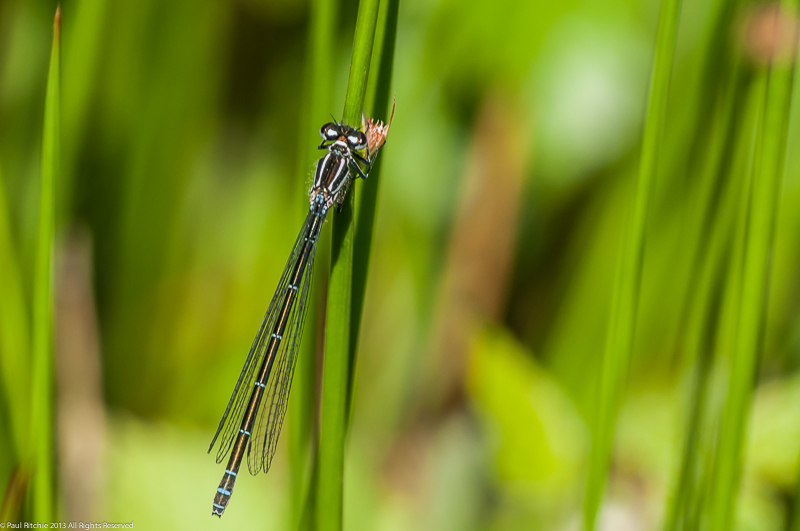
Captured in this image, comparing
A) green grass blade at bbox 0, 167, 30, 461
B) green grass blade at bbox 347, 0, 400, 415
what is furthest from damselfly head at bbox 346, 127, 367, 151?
green grass blade at bbox 0, 167, 30, 461

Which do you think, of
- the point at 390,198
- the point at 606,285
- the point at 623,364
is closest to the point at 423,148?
the point at 390,198

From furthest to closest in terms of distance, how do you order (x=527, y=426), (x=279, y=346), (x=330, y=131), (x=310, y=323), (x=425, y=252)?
(x=425, y=252) < (x=279, y=346) < (x=527, y=426) < (x=330, y=131) < (x=310, y=323)

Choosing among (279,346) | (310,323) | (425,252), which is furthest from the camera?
(425,252)

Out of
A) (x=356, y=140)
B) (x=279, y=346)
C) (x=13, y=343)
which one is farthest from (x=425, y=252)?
(x=13, y=343)

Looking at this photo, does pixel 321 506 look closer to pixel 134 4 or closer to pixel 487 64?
pixel 487 64

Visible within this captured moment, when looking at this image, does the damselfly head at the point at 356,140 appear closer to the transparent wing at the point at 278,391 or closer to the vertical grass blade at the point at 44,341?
the transparent wing at the point at 278,391

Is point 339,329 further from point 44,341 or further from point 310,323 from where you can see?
point 44,341

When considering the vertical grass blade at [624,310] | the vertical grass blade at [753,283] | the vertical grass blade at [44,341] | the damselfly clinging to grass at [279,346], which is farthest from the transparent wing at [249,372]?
the vertical grass blade at [753,283]
